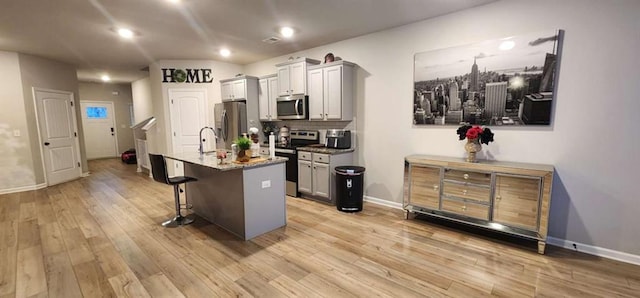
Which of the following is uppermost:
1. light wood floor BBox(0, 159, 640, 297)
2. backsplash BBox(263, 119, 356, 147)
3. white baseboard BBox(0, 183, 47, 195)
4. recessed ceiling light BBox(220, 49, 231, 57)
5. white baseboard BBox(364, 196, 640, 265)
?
recessed ceiling light BBox(220, 49, 231, 57)

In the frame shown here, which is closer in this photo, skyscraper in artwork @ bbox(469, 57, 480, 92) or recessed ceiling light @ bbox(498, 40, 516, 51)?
recessed ceiling light @ bbox(498, 40, 516, 51)

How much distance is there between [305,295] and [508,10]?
3541mm

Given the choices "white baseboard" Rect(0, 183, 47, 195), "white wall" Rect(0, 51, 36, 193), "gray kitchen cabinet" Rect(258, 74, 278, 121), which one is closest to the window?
"white wall" Rect(0, 51, 36, 193)

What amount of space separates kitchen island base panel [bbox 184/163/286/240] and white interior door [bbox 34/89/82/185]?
4.46 meters

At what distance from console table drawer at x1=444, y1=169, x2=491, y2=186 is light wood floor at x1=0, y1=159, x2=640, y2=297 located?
637 millimetres

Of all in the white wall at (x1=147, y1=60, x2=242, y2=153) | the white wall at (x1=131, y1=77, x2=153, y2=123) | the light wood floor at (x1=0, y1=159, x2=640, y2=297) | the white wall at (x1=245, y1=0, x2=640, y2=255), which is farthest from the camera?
the white wall at (x1=131, y1=77, x2=153, y2=123)

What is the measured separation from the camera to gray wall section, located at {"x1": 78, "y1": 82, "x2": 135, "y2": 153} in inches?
357

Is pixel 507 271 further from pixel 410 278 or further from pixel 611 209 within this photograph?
pixel 611 209

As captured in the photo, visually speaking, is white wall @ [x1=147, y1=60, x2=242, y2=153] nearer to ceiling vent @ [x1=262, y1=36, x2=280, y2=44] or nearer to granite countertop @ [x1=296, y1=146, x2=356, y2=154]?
ceiling vent @ [x1=262, y1=36, x2=280, y2=44]

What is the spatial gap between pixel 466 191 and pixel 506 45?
1.67m

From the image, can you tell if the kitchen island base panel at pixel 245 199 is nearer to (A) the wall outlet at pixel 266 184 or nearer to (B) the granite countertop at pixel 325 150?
(A) the wall outlet at pixel 266 184

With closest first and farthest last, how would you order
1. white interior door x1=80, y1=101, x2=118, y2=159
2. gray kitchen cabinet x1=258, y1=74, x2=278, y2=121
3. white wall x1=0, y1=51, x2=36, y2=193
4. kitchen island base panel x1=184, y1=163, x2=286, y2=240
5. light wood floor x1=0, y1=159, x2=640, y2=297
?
1. light wood floor x1=0, y1=159, x2=640, y2=297
2. kitchen island base panel x1=184, y1=163, x2=286, y2=240
3. white wall x1=0, y1=51, x2=36, y2=193
4. gray kitchen cabinet x1=258, y1=74, x2=278, y2=121
5. white interior door x1=80, y1=101, x2=118, y2=159

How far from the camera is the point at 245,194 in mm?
2971

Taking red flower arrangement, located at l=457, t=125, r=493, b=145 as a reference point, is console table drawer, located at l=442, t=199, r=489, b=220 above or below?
below
